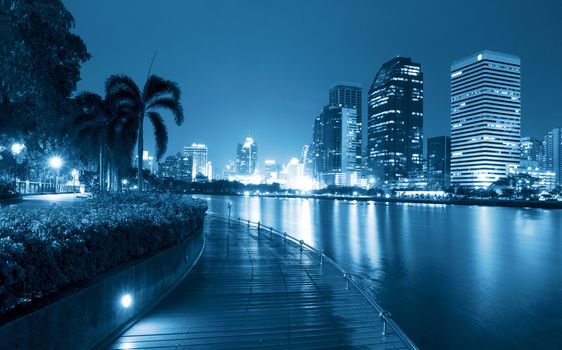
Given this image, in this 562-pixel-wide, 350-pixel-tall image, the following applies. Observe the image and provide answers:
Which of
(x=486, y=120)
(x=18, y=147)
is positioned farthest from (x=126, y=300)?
(x=486, y=120)

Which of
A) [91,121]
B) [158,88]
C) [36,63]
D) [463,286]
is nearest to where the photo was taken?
[36,63]

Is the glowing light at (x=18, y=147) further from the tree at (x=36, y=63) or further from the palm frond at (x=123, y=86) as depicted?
the tree at (x=36, y=63)

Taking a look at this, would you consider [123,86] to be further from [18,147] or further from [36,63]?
[36,63]

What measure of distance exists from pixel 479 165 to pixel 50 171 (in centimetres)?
17335

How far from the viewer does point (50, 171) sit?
54.4 metres

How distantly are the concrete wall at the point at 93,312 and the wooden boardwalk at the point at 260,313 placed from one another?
1.08ft

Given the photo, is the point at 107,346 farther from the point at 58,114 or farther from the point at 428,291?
the point at 428,291

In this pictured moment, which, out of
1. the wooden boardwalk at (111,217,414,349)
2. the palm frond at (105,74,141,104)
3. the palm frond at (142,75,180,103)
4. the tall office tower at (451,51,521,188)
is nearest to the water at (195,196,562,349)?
the wooden boardwalk at (111,217,414,349)

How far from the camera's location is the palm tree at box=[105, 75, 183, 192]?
21.6m

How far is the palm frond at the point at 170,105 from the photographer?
2170 centimetres

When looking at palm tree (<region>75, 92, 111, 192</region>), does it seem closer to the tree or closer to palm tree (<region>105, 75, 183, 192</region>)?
palm tree (<region>105, 75, 183, 192</region>)

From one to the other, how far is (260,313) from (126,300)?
2737 mm

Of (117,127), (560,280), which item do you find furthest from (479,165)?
(117,127)

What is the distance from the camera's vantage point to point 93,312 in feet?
19.6
